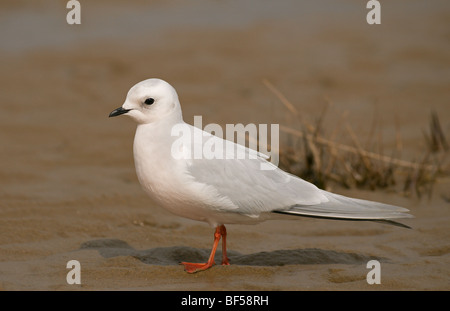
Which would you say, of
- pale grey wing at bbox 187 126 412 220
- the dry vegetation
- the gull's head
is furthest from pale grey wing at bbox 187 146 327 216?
the dry vegetation

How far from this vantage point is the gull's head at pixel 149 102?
4828 mm

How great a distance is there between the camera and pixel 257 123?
29.0ft

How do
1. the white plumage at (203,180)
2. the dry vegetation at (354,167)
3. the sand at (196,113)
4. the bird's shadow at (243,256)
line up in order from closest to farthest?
the white plumage at (203,180)
the sand at (196,113)
the bird's shadow at (243,256)
the dry vegetation at (354,167)

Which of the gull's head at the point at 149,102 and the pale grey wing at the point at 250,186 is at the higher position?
the gull's head at the point at 149,102

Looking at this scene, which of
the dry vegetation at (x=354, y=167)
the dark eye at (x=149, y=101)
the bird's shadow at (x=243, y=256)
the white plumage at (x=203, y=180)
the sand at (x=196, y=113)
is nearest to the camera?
the white plumage at (x=203, y=180)

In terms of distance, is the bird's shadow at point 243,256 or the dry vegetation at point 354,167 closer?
the bird's shadow at point 243,256

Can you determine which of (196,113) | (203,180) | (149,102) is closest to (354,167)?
(203,180)

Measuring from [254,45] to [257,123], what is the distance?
10.6 ft

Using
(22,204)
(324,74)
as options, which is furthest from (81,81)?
(22,204)

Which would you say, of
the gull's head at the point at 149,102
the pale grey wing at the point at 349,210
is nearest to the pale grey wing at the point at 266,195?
the pale grey wing at the point at 349,210

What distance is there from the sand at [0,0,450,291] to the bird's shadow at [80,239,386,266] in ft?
0.05

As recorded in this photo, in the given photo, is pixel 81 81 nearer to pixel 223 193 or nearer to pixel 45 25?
pixel 45 25

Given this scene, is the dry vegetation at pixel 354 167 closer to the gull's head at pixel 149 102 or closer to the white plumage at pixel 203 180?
the white plumage at pixel 203 180

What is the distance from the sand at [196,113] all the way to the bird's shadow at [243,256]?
2 cm
